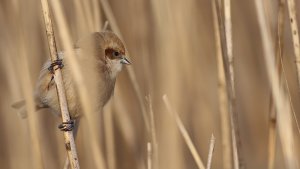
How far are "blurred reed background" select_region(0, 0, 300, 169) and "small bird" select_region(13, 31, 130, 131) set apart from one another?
64mm

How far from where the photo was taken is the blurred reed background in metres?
2.10

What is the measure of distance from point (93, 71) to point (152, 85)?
1.98 feet

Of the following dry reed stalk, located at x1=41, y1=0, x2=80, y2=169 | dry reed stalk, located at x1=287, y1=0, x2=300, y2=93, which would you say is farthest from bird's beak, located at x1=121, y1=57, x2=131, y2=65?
dry reed stalk, located at x1=287, y1=0, x2=300, y2=93

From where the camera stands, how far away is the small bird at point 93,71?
81.2 inches

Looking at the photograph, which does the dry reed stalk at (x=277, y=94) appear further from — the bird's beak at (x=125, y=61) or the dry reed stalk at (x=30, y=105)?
the dry reed stalk at (x=30, y=105)

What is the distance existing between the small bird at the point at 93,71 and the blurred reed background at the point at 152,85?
0.21ft

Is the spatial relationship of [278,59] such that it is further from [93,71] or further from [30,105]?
[30,105]

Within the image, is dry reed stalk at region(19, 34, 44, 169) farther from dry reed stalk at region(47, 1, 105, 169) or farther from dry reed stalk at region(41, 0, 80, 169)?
dry reed stalk at region(41, 0, 80, 169)

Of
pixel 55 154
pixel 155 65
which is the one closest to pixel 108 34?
pixel 155 65

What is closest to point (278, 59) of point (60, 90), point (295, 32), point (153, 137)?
point (295, 32)

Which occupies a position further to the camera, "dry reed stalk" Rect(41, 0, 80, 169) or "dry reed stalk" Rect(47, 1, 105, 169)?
"dry reed stalk" Rect(47, 1, 105, 169)

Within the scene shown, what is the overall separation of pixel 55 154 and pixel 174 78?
3.05 ft

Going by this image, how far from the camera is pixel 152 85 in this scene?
2.66 m

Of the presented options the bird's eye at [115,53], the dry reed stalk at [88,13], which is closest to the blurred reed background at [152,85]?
the dry reed stalk at [88,13]
